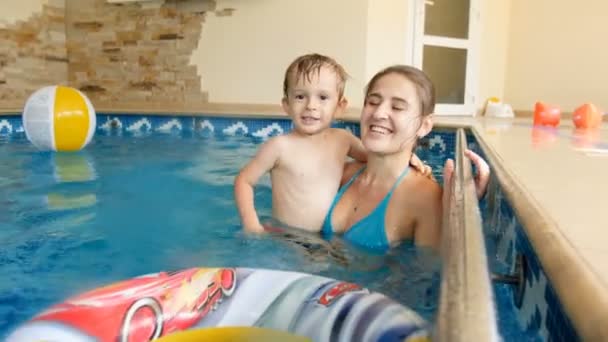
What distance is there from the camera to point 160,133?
21.6 ft

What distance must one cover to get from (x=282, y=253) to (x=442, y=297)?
4.54ft

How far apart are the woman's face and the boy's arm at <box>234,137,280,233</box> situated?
45 centimetres

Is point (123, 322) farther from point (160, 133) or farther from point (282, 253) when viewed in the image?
point (160, 133)

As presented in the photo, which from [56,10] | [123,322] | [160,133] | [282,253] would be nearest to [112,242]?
[282,253]

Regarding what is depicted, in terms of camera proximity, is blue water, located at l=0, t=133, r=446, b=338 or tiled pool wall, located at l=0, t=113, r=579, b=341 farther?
blue water, located at l=0, t=133, r=446, b=338

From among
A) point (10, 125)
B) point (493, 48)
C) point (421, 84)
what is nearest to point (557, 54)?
point (493, 48)

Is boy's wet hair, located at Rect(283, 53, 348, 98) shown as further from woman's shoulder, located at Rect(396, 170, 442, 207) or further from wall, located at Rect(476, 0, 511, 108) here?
wall, located at Rect(476, 0, 511, 108)

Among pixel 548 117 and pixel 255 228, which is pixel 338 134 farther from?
pixel 548 117

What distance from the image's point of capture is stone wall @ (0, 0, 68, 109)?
794 cm

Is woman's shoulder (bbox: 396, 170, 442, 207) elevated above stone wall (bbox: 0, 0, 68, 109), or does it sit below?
below

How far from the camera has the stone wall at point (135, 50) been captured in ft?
26.3

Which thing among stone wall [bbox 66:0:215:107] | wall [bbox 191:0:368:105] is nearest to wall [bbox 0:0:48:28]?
stone wall [bbox 66:0:215:107]

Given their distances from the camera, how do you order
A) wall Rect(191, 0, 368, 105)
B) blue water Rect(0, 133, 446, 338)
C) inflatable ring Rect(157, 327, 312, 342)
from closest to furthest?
inflatable ring Rect(157, 327, 312, 342) < blue water Rect(0, 133, 446, 338) < wall Rect(191, 0, 368, 105)

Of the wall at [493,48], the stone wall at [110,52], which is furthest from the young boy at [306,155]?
the wall at [493,48]
